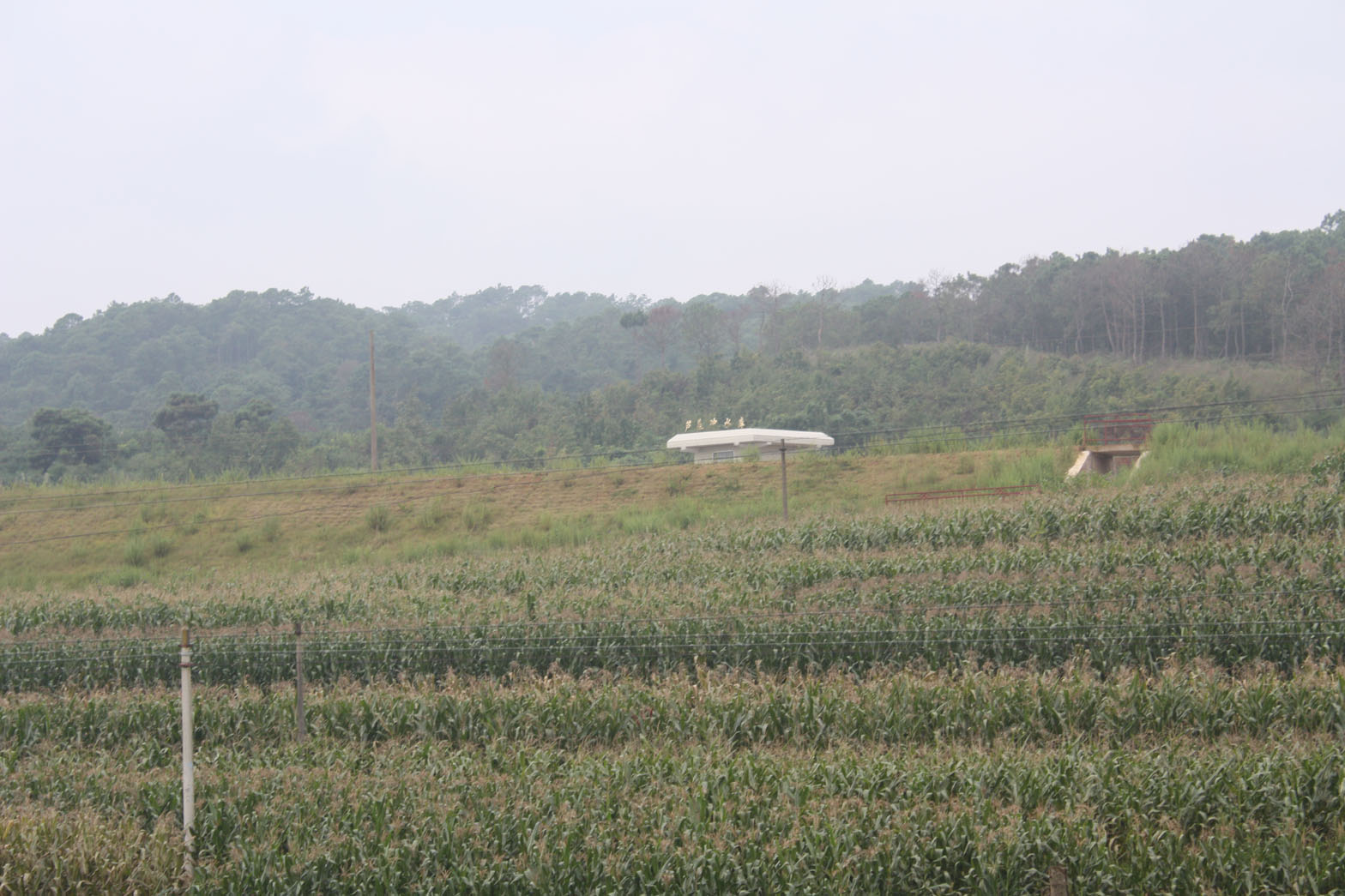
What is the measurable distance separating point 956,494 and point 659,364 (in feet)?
151

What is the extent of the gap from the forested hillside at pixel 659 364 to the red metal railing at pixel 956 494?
1568 cm

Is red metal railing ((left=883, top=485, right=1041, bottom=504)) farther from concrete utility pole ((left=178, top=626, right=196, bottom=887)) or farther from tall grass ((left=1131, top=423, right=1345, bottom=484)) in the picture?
concrete utility pole ((left=178, top=626, right=196, bottom=887))

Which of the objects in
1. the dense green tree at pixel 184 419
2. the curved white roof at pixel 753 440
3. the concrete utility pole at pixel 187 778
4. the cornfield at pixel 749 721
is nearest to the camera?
the cornfield at pixel 749 721

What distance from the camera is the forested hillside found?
45.2m

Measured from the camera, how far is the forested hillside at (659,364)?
4525cm

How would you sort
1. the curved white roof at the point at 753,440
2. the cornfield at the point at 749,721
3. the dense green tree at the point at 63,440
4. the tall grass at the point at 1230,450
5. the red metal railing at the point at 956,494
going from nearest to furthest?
1. the cornfield at the point at 749,721
2. the tall grass at the point at 1230,450
3. the red metal railing at the point at 956,494
4. the curved white roof at the point at 753,440
5. the dense green tree at the point at 63,440

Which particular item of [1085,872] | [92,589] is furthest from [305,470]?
[1085,872]

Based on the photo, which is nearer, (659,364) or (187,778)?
(187,778)

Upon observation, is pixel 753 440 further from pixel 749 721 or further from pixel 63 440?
pixel 63 440

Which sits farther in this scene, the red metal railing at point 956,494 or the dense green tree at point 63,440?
the dense green tree at point 63,440

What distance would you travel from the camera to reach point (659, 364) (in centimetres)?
7238

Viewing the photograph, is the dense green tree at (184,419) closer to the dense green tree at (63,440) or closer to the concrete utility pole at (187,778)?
the dense green tree at (63,440)

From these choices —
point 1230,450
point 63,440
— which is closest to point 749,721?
point 1230,450

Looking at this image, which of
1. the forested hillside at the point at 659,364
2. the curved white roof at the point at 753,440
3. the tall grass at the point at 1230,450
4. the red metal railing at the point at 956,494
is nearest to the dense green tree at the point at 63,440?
the forested hillside at the point at 659,364
